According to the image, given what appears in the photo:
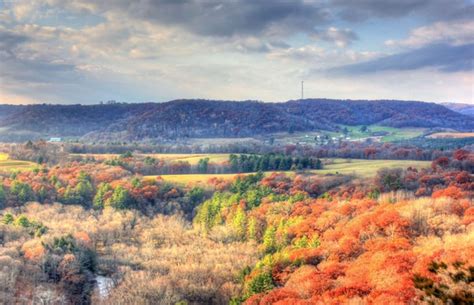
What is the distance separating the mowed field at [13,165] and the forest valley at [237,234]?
3.75 metres

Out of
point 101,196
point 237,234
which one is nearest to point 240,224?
point 237,234

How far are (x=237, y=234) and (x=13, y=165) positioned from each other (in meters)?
71.9

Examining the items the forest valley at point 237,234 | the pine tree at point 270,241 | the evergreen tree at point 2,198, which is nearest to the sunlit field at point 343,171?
the forest valley at point 237,234

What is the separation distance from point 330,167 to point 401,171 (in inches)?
889

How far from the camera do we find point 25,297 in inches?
1901

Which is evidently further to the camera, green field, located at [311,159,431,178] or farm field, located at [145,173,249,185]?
farm field, located at [145,173,249,185]

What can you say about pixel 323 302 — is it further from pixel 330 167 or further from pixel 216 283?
pixel 330 167

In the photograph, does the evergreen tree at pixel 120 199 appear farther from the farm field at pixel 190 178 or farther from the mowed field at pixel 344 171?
the mowed field at pixel 344 171

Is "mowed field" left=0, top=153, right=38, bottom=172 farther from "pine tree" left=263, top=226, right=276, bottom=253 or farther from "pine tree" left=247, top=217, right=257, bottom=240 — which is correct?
"pine tree" left=263, top=226, right=276, bottom=253

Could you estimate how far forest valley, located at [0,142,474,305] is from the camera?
144 ft

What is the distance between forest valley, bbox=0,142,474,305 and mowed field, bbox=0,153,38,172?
12.3ft

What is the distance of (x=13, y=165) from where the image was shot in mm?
116438

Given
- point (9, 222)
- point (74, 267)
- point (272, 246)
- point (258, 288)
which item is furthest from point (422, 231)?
point (9, 222)

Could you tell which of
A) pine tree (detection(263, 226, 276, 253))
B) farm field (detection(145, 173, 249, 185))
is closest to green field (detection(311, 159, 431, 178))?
farm field (detection(145, 173, 249, 185))
